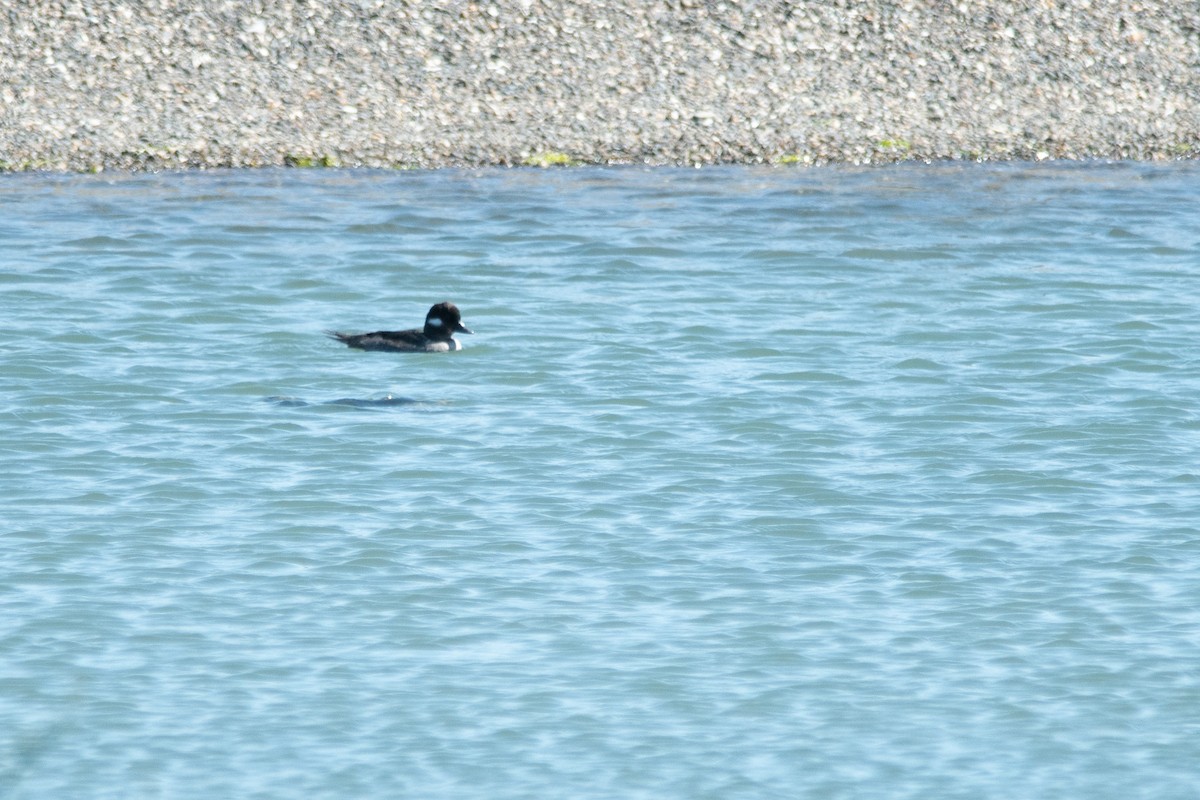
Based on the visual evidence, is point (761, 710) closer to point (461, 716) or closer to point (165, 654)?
point (461, 716)

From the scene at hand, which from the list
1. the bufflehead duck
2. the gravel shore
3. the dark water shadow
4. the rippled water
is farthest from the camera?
the gravel shore

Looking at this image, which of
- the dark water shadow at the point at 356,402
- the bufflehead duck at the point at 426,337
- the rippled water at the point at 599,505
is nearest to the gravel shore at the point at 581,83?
the rippled water at the point at 599,505

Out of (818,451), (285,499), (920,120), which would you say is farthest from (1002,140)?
(285,499)

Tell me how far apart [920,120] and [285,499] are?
13.7 meters

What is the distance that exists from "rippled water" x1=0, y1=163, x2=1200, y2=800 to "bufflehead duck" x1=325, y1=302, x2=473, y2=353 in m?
0.17

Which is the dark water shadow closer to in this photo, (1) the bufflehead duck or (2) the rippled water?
(2) the rippled water

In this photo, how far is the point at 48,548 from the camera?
10.3m

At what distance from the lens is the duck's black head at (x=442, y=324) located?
1526cm

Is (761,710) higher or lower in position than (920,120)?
lower

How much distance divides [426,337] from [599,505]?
4.35 metres

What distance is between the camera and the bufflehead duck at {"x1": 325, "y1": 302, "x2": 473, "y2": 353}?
15.2 m

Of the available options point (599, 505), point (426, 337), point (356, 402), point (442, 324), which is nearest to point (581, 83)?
point (442, 324)

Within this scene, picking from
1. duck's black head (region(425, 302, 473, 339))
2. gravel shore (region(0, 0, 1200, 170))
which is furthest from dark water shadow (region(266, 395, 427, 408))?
gravel shore (region(0, 0, 1200, 170))

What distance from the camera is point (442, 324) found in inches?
604
